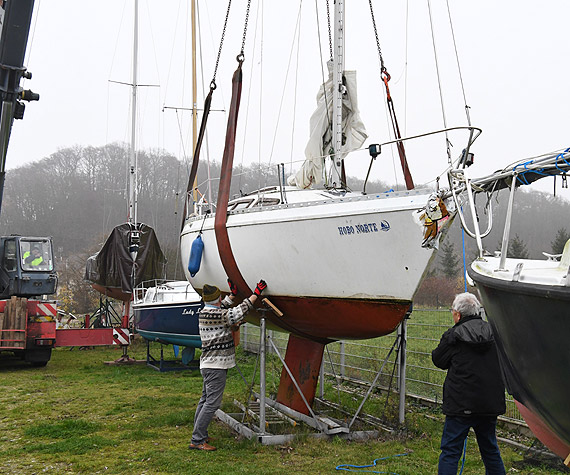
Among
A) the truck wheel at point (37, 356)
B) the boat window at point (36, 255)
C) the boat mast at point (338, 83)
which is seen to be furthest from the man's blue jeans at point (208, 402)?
the boat window at point (36, 255)

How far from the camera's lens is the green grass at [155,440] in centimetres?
529

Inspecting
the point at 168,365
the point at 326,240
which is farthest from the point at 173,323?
the point at 326,240

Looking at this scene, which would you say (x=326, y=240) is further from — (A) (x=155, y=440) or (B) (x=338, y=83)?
(A) (x=155, y=440)

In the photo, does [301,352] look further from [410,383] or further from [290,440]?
[410,383]

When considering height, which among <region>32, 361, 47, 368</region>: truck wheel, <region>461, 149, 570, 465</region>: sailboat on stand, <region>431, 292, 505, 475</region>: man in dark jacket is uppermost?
<region>461, 149, 570, 465</region>: sailboat on stand

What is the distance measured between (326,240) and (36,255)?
33.8 ft

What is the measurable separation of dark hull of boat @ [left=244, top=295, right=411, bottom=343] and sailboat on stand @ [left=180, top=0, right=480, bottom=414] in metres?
0.01

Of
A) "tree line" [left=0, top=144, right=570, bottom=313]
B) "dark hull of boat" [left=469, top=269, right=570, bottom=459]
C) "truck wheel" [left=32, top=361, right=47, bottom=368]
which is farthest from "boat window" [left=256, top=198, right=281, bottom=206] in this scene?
"tree line" [left=0, top=144, right=570, bottom=313]

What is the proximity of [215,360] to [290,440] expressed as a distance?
4.05ft

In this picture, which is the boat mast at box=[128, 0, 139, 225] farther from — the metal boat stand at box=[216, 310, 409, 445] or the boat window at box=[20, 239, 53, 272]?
the metal boat stand at box=[216, 310, 409, 445]

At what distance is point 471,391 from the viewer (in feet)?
13.3

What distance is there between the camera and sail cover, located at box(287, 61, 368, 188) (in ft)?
23.2

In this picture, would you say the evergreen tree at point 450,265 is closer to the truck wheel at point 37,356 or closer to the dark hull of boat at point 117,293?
the dark hull of boat at point 117,293

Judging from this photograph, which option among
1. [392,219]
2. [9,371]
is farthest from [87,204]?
[392,219]
